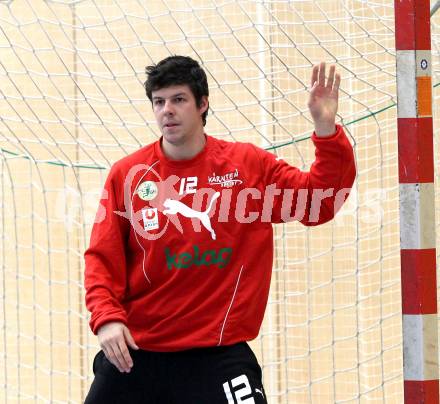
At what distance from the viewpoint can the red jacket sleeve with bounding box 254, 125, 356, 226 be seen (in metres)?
1.93

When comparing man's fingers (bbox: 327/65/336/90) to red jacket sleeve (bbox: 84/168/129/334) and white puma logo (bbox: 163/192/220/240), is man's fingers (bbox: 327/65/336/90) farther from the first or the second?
red jacket sleeve (bbox: 84/168/129/334)

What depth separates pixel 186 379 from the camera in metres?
2.00

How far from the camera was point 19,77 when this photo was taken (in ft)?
12.0

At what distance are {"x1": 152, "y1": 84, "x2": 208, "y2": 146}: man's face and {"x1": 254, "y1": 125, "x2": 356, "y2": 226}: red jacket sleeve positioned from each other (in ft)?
0.63

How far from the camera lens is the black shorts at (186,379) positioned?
198 centimetres

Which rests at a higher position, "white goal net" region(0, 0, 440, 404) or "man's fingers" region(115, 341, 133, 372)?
"white goal net" region(0, 0, 440, 404)

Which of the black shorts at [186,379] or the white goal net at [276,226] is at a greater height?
the white goal net at [276,226]

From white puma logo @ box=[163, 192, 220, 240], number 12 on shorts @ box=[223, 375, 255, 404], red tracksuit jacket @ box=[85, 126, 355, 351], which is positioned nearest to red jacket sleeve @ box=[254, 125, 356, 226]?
red tracksuit jacket @ box=[85, 126, 355, 351]

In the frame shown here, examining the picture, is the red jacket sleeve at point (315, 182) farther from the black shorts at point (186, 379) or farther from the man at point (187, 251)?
the black shorts at point (186, 379)

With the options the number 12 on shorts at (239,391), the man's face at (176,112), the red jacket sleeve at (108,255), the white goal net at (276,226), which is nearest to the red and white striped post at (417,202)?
the number 12 on shorts at (239,391)

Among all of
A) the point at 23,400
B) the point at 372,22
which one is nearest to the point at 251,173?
the point at 372,22

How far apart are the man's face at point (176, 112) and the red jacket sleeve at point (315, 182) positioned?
0.19 m

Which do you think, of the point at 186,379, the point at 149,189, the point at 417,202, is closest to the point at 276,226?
the point at 149,189

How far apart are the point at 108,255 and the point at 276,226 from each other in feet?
4.90
